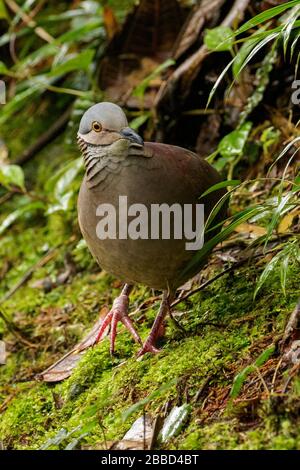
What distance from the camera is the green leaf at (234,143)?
4102mm

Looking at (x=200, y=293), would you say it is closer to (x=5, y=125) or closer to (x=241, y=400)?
(x=241, y=400)

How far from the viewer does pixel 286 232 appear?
3367 mm

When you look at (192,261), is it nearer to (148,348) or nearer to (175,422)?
(148,348)

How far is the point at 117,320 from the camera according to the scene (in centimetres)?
346

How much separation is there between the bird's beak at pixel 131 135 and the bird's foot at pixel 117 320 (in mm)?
907

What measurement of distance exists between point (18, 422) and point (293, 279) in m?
1.33

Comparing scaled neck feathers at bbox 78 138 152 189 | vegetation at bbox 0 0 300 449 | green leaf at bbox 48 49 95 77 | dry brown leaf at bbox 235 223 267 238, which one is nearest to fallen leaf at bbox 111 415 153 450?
vegetation at bbox 0 0 300 449

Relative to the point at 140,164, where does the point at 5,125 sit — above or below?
below

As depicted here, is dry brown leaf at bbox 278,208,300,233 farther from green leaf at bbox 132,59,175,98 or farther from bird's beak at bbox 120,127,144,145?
green leaf at bbox 132,59,175,98

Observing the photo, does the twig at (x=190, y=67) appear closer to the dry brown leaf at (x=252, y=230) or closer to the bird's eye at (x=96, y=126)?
the dry brown leaf at (x=252, y=230)

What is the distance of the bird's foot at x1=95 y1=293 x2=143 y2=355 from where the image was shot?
3363mm

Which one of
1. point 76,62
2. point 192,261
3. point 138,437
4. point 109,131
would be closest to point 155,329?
point 192,261

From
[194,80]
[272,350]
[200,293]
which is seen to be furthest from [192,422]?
[194,80]

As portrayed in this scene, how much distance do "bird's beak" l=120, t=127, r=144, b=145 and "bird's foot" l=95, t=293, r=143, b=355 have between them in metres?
0.91
